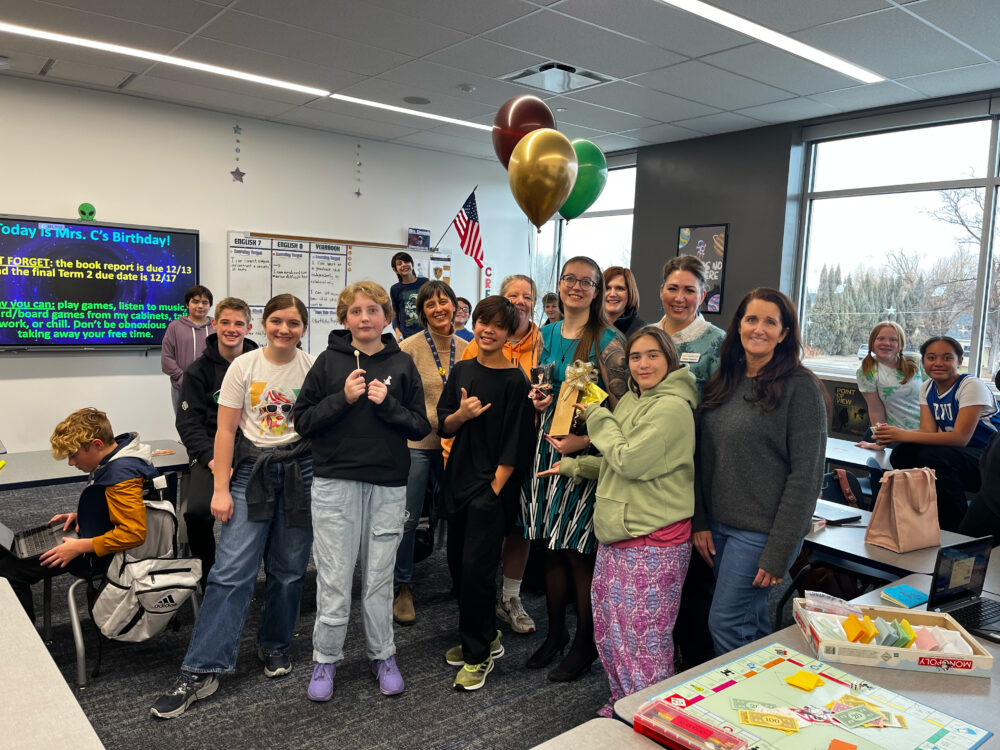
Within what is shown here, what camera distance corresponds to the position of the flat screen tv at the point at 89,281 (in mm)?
5129

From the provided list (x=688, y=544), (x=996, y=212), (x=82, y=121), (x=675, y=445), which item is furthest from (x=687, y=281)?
(x=82, y=121)

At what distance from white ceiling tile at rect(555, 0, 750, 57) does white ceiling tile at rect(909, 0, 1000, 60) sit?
89 cm

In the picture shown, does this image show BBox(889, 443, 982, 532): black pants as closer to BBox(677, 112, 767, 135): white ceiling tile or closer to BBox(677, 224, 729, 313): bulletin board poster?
BBox(677, 224, 729, 313): bulletin board poster

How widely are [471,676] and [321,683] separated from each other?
53cm

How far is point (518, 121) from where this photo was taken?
2980mm

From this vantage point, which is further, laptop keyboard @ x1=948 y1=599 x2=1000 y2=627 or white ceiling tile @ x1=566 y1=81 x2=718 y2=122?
white ceiling tile @ x1=566 y1=81 x2=718 y2=122

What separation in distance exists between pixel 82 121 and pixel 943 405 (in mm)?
6121

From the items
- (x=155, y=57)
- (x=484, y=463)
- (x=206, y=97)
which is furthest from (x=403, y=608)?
(x=206, y=97)

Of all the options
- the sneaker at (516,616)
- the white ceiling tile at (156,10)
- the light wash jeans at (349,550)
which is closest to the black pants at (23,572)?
the light wash jeans at (349,550)

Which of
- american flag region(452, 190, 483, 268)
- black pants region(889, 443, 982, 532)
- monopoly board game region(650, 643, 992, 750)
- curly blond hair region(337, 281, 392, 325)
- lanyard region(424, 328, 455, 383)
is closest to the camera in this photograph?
monopoly board game region(650, 643, 992, 750)

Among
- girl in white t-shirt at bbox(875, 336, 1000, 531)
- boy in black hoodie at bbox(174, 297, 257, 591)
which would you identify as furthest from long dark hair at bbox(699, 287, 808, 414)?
girl in white t-shirt at bbox(875, 336, 1000, 531)

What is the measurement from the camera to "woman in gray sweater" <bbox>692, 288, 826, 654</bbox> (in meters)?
1.96

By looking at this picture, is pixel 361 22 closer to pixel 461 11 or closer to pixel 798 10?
pixel 461 11

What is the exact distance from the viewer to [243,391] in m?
2.44
